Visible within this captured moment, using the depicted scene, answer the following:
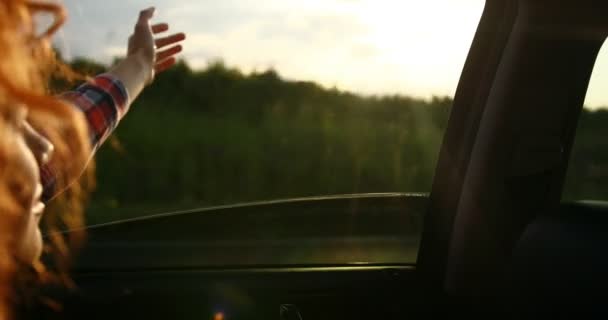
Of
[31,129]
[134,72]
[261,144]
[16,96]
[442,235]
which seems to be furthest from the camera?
[261,144]

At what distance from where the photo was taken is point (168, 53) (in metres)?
2.12

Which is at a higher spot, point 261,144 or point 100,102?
point 100,102

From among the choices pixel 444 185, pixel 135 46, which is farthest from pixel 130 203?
pixel 135 46

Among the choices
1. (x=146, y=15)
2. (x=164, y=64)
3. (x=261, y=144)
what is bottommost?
(x=261, y=144)

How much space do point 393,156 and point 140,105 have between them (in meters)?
1.23

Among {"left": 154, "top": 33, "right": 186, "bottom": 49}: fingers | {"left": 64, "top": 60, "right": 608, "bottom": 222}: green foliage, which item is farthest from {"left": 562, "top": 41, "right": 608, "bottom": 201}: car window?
{"left": 154, "top": 33, "right": 186, "bottom": 49}: fingers

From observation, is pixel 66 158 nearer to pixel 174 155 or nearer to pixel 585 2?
pixel 585 2

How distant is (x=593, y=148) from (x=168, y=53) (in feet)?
5.55

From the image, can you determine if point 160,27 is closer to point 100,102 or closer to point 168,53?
point 168,53

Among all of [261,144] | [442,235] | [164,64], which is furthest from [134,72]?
[261,144]

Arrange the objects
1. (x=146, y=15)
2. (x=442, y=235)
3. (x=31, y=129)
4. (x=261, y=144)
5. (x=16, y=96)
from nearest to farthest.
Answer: (x=16, y=96), (x=31, y=129), (x=146, y=15), (x=442, y=235), (x=261, y=144)

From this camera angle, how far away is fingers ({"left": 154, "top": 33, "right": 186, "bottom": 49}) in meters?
2.11

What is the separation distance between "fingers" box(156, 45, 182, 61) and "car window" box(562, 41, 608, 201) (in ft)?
4.89

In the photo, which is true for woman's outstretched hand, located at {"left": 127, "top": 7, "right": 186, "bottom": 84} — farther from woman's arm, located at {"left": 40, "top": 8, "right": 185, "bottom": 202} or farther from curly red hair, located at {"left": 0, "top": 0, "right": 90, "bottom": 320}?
curly red hair, located at {"left": 0, "top": 0, "right": 90, "bottom": 320}
